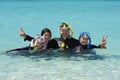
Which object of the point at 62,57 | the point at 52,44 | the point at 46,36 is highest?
the point at 46,36

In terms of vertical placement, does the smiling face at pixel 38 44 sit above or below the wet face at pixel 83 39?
below

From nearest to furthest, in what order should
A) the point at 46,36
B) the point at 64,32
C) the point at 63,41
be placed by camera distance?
the point at 46,36 < the point at 64,32 < the point at 63,41

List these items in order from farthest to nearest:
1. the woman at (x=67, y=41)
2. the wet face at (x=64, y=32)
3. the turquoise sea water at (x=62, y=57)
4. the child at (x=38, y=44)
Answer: the woman at (x=67, y=41), the wet face at (x=64, y=32), the child at (x=38, y=44), the turquoise sea water at (x=62, y=57)

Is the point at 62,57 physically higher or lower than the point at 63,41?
lower

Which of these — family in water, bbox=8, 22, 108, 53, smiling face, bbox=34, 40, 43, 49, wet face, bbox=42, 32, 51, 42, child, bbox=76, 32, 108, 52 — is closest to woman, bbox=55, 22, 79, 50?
family in water, bbox=8, 22, 108, 53

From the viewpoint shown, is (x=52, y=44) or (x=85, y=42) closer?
(x=85, y=42)

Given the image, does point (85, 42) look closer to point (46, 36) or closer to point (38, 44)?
point (46, 36)

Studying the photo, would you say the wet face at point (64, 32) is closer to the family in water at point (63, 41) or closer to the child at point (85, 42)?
the family in water at point (63, 41)

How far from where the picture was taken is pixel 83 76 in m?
5.93

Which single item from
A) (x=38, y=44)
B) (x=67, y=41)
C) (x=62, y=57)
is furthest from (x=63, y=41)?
(x=38, y=44)

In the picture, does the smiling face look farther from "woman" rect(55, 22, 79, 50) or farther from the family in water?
"woman" rect(55, 22, 79, 50)

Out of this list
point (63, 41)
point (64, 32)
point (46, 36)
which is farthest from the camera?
point (63, 41)

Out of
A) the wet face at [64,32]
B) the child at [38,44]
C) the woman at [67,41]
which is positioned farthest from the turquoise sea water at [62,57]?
the wet face at [64,32]

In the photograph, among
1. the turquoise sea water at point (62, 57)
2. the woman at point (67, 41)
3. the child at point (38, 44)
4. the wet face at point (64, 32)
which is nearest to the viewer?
the turquoise sea water at point (62, 57)
